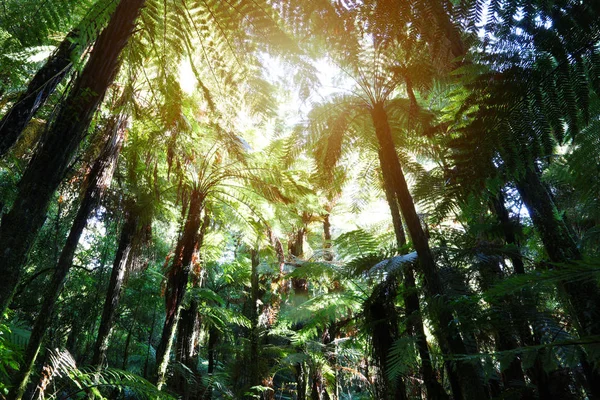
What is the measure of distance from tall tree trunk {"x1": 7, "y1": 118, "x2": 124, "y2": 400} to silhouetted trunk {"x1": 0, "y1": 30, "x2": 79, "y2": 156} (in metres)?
1.76

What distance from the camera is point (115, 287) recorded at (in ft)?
12.9

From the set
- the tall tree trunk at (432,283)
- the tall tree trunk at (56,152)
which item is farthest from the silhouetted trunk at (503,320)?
the tall tree trunk at (56,152)

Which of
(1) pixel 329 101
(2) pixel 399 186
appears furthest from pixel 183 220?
(2) pixel 399 186

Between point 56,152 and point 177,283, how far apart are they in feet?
8.69

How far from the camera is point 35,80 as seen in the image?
4.58 ft

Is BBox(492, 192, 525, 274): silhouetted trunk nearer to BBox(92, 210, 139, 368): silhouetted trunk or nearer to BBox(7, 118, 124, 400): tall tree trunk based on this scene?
BBox(7, 118, 124, 400): tall tree trunk

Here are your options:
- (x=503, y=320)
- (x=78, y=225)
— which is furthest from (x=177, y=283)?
(x=503, y=320)

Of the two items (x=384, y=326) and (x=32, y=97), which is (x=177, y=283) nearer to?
(x=384, y=326)

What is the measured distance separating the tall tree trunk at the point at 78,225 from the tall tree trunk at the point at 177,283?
979 mm

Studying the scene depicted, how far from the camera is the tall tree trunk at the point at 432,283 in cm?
204

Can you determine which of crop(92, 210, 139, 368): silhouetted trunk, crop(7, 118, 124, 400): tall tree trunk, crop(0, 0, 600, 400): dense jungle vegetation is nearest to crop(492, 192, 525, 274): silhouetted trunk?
crop(0, 0, 600, 400): dense jungle vegetation

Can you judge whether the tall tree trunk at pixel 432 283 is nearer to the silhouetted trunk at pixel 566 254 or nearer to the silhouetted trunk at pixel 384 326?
the silhouetted trunk at pixel 384 326

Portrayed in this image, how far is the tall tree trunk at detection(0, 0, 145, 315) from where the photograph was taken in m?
1.12

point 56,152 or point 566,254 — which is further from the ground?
point 566,254
